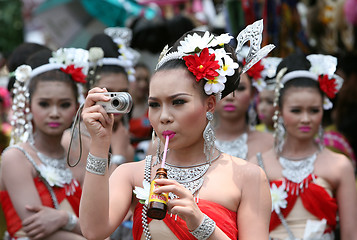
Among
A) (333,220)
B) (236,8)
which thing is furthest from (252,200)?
(236,8)

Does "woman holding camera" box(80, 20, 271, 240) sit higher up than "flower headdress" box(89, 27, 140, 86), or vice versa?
"flower headdress" box(89, 27, 140, 86)

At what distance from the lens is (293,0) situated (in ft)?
20.5

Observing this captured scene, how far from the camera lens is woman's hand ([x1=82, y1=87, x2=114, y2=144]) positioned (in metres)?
2.31

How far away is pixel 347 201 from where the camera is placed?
3742 millimetres

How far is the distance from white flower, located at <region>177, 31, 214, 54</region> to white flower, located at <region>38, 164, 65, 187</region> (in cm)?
150

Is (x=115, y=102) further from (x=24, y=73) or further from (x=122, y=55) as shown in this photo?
(x=122, y=55)

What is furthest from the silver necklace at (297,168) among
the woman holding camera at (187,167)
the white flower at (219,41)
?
the white flower at (219,41)

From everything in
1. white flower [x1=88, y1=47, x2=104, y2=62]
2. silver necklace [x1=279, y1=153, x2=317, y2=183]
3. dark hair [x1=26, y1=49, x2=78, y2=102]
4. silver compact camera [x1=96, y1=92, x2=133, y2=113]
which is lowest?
silver necklace [x1=279, y1=153, x2=317, y2=183]

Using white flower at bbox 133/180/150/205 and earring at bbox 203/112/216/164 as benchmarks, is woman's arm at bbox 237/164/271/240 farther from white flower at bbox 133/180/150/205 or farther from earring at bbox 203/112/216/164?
white flower at bbox 133/180/150/205

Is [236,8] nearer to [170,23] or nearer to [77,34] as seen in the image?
[170,23]

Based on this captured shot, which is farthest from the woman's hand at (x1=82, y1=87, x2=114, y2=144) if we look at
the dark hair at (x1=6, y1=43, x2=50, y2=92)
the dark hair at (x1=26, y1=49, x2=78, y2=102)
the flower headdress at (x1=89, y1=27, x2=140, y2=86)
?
the dark hair at (x1=6, y1=43, x2=50, y2=92)

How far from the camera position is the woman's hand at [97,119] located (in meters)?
2.31

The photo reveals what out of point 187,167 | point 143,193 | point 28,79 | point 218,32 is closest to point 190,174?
point 187,167

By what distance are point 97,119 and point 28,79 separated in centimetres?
177
